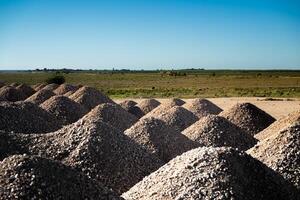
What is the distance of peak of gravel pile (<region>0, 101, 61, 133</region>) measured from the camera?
44.1 feet

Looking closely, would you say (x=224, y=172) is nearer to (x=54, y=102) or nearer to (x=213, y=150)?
(x=213, y=150)

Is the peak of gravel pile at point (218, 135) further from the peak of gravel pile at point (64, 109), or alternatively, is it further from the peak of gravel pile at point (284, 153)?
the peak of gravel pile at point (64, 109)

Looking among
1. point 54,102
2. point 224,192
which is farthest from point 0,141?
point 54,102

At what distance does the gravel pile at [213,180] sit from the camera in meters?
7.34

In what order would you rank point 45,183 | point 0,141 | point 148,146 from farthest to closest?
point 148,146 → point 0,141 → point 45,183

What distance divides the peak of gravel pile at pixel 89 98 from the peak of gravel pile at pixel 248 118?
623cm

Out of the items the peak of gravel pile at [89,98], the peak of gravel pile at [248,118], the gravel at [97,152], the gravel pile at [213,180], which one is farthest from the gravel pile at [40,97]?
the gravel pile at [213,180]

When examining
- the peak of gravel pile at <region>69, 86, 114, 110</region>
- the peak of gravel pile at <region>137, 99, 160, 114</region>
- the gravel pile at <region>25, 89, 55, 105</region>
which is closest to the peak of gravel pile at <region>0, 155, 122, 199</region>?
the peak of gravel pile at <region>69, 86, 114, 110</region>

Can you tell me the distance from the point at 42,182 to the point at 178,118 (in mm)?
10661

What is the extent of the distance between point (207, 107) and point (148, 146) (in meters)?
9.17

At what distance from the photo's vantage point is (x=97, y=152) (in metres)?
9.89

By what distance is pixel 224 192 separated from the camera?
730 cm

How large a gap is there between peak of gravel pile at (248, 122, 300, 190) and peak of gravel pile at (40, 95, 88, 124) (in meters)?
7.88

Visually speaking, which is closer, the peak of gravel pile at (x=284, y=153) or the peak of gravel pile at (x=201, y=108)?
the peak of gravel pile at (x=284, y=153)
